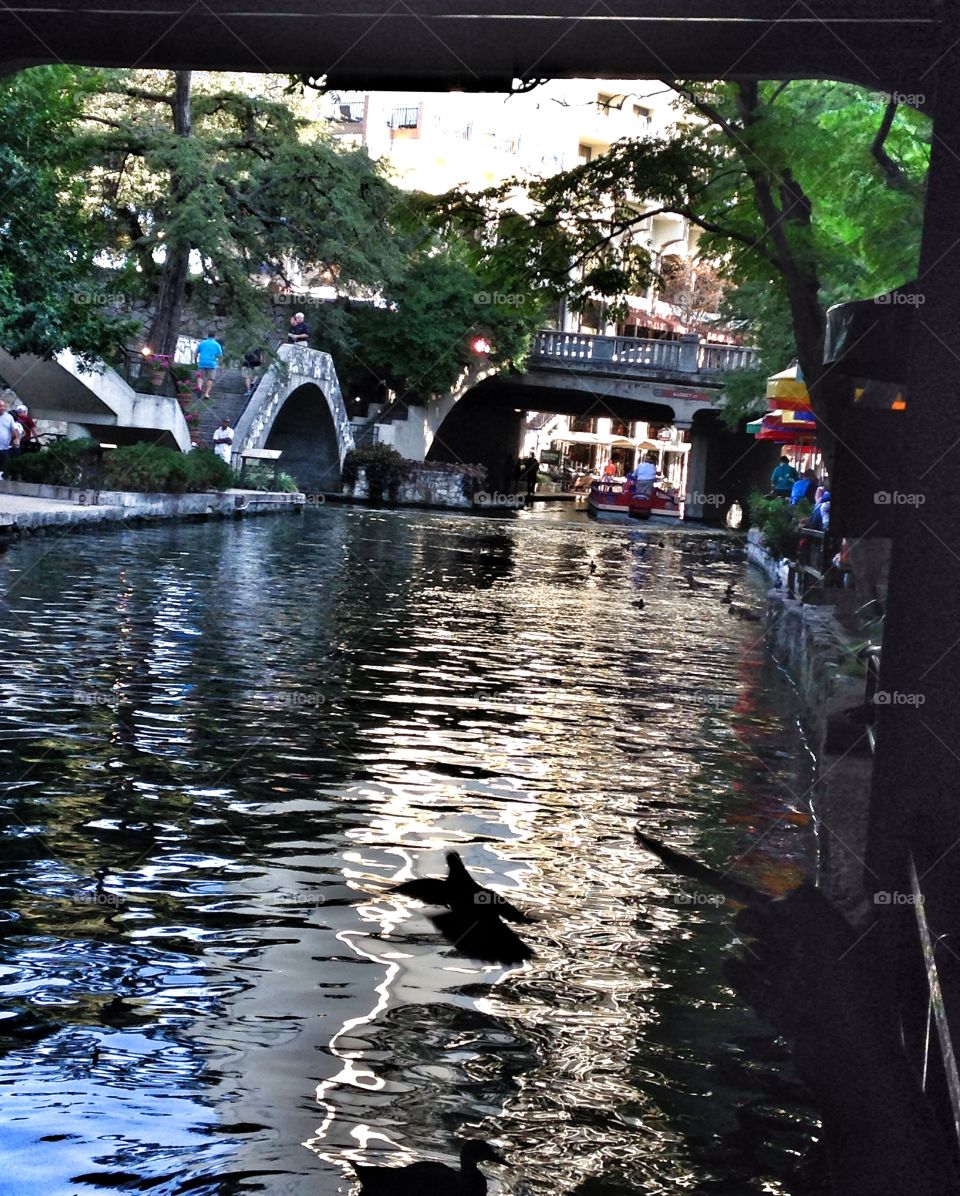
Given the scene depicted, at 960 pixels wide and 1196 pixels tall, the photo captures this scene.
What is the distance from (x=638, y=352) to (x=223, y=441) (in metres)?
26.1

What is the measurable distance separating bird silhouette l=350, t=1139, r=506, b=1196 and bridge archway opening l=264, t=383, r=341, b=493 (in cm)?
4850

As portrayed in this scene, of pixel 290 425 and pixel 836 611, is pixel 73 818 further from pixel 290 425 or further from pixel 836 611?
pixel 290 425

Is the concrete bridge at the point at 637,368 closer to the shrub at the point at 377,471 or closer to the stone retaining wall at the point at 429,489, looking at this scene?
the stone retaining wall at the point at 429,489

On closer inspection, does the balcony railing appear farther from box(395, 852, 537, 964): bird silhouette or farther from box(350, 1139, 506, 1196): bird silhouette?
box(350, 1139, 506, 1196): bird silhouette

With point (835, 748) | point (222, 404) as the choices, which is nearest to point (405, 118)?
point (222, 404)

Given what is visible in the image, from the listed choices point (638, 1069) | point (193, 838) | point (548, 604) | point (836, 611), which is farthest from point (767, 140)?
point (638, 1069)

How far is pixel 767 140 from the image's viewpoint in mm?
18250

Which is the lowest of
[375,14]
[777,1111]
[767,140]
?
[777,1111]

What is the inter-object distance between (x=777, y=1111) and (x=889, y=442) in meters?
8.49

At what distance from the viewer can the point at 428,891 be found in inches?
302

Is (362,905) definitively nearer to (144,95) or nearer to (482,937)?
(482,937)

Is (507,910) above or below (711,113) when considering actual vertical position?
below

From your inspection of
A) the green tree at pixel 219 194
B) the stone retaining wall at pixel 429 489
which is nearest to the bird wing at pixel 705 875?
the green tree at pixel 219 194

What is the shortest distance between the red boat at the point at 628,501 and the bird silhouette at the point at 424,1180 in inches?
2036
